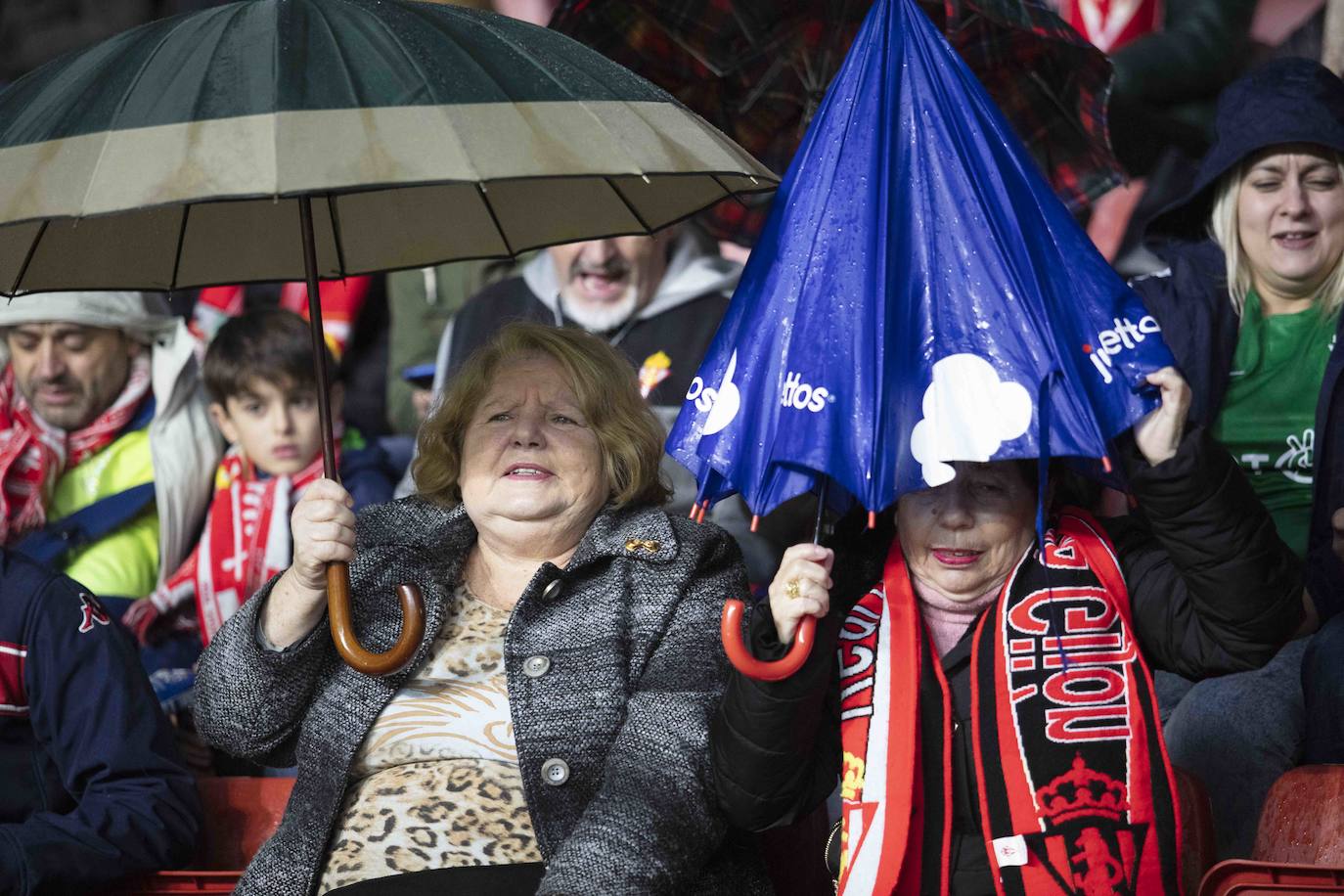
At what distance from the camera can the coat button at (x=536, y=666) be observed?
3115mm

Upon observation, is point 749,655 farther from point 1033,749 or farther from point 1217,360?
point 1217,360

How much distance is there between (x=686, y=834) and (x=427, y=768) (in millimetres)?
535

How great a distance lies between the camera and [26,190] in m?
2.50

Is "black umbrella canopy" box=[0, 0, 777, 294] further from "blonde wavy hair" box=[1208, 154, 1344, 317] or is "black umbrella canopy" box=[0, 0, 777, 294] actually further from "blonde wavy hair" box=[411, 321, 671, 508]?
"blonde wavy hair" box=[1208, 154, 1344, 317]

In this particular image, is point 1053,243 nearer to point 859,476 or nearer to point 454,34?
point 859,476

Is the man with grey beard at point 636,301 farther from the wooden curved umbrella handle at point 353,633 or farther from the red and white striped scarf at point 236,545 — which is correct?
the wooden curved umbrella handle at point 353,633

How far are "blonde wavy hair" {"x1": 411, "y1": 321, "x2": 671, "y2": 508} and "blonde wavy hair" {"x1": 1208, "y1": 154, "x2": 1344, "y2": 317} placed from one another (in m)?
1.62

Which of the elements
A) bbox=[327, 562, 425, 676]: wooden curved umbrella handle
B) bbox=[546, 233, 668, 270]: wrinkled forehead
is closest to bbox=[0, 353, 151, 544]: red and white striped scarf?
bbox=[546, 233, 668, 270]: wrinkled forehead

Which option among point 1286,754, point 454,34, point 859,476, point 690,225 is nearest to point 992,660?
point 859,476

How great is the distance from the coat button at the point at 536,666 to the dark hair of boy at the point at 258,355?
7.44ft

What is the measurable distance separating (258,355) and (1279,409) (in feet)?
9.58

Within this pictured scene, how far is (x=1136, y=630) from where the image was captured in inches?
114

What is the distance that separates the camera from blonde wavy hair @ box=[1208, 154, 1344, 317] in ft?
13.6

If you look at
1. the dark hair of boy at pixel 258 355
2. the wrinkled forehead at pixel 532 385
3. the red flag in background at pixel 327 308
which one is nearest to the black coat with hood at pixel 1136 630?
the wrinkled forehead at pixel 532 385
